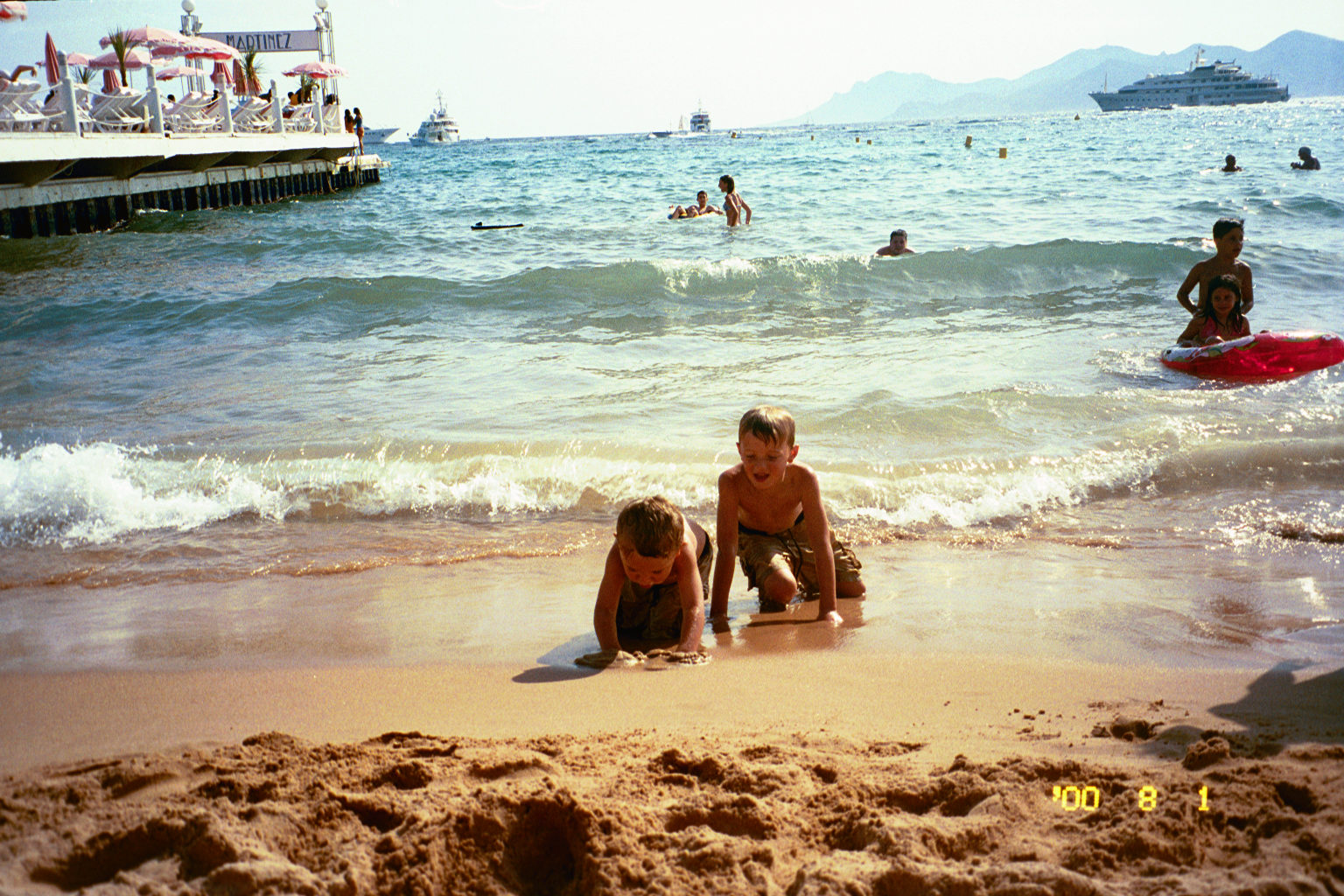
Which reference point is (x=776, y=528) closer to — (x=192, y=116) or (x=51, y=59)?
(x=51, y=59)

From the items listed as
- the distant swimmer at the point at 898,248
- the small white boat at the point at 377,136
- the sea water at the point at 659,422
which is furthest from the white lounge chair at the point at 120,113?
the small white boat at the point at 377,136

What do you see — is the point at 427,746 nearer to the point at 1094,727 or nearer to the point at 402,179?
the point at 1094,727

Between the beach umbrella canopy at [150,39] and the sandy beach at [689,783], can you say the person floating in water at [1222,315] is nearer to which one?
the sandy beach at [689,783]

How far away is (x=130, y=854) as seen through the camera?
6.21 ft

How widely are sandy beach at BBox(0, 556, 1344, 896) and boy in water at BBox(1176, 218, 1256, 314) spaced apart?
20.1 feet

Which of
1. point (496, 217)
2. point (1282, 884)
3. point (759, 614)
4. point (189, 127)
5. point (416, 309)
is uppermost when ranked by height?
point (189, 127)

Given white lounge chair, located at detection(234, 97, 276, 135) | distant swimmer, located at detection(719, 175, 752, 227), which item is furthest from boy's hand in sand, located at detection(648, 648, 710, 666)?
white lounge chair, located at detection(234, 97, 276, 135)

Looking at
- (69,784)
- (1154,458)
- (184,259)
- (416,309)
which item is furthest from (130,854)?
(184,259)

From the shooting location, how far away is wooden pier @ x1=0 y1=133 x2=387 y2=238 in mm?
16062

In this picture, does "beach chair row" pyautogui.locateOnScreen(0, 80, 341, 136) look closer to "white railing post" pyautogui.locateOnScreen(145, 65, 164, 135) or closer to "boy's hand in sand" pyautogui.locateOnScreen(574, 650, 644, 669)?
"white railing post" pyautogui.locateOnScreen(145, 65, 164, 135)

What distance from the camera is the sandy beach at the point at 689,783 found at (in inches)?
71.9

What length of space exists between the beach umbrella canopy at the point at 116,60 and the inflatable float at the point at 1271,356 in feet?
76.8

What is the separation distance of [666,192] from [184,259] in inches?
583

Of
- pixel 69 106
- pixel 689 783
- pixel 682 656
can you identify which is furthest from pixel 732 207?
pixel 689 783
